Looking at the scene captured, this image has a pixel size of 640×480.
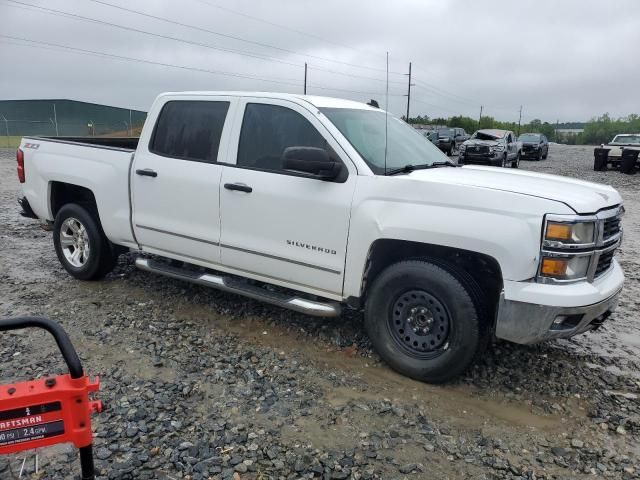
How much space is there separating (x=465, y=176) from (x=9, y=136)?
32513 mm

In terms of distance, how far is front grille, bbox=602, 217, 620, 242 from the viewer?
11.5ft

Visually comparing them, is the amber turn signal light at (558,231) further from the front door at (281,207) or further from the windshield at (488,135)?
the windshield at (488,135)

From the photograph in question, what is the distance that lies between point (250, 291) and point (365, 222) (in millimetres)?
1199

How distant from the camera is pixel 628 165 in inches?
902

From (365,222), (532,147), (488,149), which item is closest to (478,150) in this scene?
(488,149)

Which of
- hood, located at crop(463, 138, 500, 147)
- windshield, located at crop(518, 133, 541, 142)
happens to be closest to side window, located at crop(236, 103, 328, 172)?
hood, located at crop(463, 138, 500, 147)

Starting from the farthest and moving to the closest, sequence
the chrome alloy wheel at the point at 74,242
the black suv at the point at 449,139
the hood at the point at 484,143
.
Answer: the black suv at the point at 449,139 < the hood at the point at 484,143 < the chrome alloy wheel at the point at 74,242

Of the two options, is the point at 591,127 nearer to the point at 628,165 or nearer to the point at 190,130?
the point at 628,165

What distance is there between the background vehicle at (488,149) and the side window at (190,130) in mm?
18960

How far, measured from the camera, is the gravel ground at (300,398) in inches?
116

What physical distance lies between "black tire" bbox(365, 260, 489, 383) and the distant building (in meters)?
28.7

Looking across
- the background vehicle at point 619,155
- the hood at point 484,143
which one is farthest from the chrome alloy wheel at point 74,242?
the background vehicle at point 619,155

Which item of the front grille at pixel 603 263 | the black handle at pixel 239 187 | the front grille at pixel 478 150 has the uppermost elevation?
the black handle at pixel 239 187

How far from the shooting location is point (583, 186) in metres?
3.87
